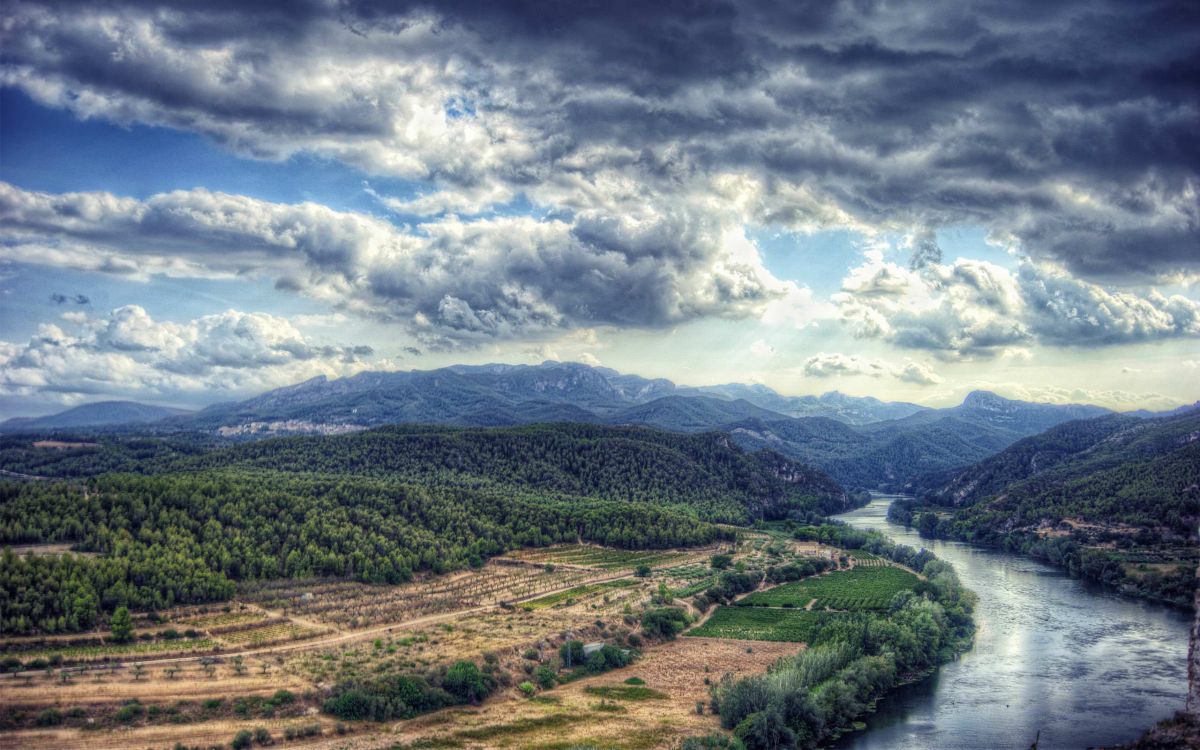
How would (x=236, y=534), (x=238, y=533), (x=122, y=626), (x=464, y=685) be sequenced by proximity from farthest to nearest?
(x=238, y=533) < (x=236, y=534) < (x=122, y=626) < (x=464, y=685)

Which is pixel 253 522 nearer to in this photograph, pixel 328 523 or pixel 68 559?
pixel 328 523

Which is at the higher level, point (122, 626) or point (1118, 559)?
point (122, 626)

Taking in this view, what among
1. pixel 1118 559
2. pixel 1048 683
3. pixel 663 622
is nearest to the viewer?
pixel 1048 683

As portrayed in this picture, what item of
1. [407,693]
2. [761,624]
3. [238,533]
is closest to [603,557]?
[761,624]

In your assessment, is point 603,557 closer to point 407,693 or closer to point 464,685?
point 464,685

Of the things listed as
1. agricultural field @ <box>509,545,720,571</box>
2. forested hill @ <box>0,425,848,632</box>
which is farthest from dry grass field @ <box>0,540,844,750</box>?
agricultural field @ <box>509,545,720,571</box>

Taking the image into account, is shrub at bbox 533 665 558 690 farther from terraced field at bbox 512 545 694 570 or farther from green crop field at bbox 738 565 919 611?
terraced field at bbox 512 545 694 570
